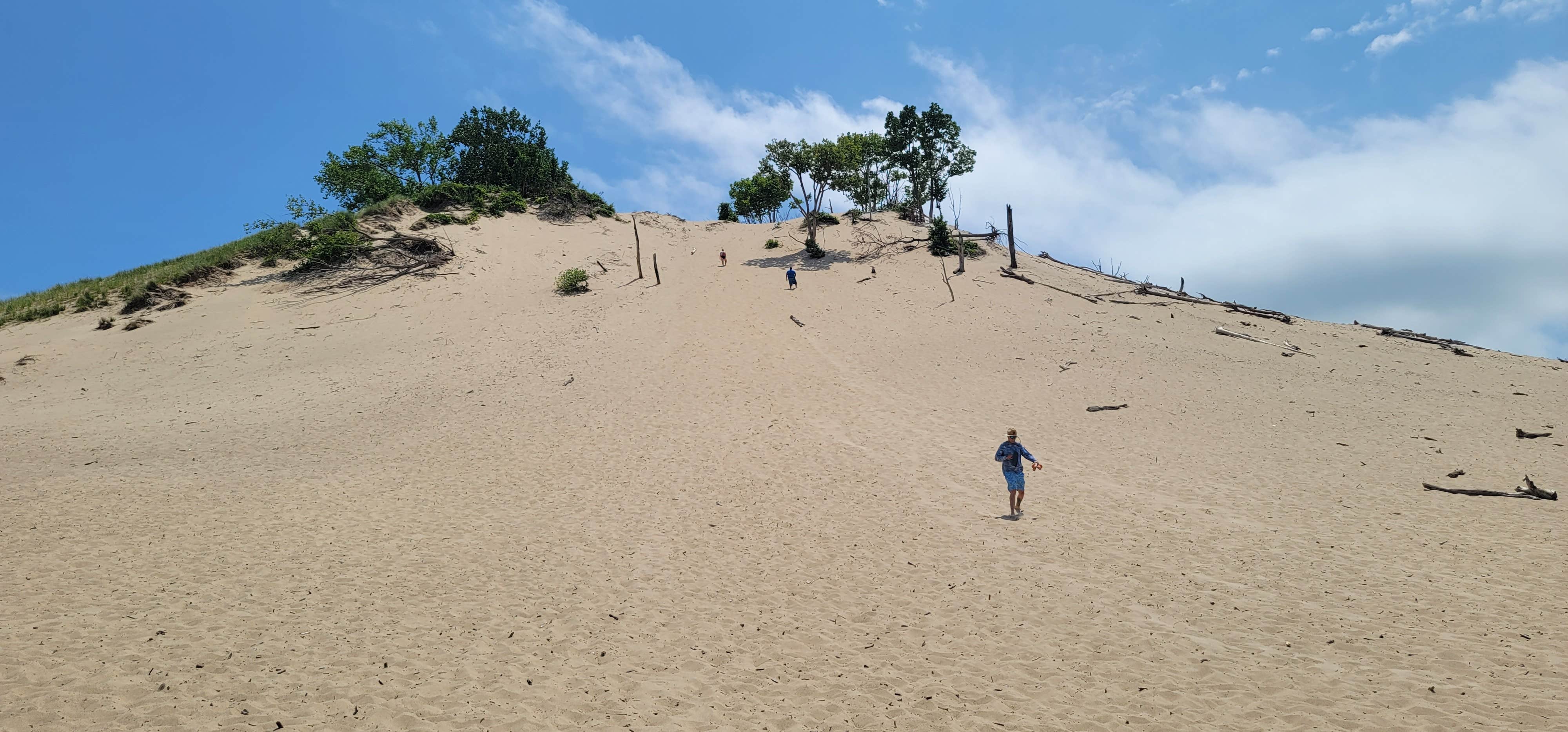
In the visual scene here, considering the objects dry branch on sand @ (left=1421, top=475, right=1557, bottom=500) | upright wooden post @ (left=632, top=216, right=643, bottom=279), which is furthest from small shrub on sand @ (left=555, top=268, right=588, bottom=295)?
dry branch on sand @ (left=1421, top=475, right=1557, bottom=500)

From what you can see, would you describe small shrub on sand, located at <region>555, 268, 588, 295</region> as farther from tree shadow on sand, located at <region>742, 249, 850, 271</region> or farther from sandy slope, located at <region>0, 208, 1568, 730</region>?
tree shadow on sand, located at <region>742, 249, 850, 271</region>

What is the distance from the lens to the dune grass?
33.5 meters

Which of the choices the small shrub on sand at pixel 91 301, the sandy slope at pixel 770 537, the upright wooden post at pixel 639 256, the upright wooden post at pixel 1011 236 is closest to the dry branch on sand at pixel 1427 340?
the sandy slope at pixel 770 537

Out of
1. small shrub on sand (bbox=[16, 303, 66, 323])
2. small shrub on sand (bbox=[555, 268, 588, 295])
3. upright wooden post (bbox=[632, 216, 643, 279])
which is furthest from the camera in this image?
upright wooden post (bbox=[632, 216, 643, 279])

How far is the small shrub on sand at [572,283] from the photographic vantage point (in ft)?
121

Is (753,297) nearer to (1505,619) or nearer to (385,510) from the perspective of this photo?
(385,510)

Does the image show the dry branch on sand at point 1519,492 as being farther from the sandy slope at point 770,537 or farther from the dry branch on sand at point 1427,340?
the dry branch on sand at point 1427,340

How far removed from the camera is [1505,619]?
29.5 ft

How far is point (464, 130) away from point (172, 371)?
1449 inches

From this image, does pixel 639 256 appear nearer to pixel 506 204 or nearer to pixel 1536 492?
pixel 506 204

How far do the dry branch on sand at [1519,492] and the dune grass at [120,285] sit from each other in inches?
1987

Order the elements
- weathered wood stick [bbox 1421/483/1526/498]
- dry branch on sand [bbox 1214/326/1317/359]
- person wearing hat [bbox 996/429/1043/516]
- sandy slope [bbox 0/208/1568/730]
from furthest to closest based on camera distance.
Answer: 1. dry branch on sand [bbox 1214/326/1317/359]
2. weathered wood stick [bbox 1421/483/1526/498]
3. person wearing hat [bbox 996/429/1043/516]
4. sandy slope [bbox 0/208/1568/730]

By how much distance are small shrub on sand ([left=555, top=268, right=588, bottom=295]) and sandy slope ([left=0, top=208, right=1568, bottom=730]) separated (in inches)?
329

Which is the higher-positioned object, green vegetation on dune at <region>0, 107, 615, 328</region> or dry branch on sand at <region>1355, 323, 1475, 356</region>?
green vegetation on dune at <region>0, 107, 615, 328</region>
